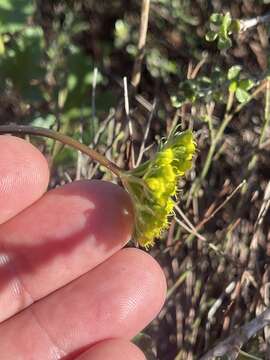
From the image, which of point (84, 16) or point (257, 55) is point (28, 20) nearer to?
point (84, 16)

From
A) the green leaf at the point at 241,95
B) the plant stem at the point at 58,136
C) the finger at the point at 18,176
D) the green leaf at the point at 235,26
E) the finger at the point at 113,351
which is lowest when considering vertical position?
the finger at the point at 113,351

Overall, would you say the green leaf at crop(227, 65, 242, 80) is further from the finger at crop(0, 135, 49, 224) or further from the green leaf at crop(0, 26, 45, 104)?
the green leaf at crop(0, 26, 45, 104)

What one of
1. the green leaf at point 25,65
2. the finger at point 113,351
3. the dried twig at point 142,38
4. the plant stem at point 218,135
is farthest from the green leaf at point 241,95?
the green leaf at point 25,65

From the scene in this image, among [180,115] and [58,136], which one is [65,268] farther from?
[180,115]

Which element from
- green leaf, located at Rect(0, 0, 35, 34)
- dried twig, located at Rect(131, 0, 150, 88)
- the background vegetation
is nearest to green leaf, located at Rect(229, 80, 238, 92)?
the background vegetation

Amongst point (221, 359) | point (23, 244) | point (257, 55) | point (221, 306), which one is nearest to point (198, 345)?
point (221, 306)

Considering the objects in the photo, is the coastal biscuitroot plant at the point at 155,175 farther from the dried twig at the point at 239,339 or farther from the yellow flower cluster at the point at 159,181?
the dried twig at the point at 239,339

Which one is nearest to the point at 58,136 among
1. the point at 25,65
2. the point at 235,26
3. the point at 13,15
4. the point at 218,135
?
the point at 235,26
